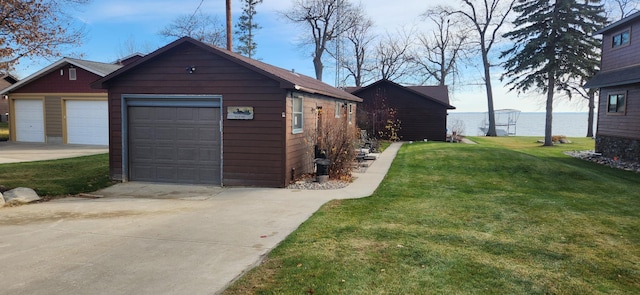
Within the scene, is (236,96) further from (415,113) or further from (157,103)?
(415,113)

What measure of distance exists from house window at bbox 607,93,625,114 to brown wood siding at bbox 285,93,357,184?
11996 mm

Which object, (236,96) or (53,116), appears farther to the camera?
(53,116)

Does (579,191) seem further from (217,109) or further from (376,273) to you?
(217,109)

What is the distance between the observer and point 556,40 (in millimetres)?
24984

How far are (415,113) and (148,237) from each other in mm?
21334

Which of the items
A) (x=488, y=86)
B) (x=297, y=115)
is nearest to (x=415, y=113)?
(x=488, y=86)

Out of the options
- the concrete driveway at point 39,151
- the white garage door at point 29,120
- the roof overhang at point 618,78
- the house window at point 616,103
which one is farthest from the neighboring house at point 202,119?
the house window at point 616,103

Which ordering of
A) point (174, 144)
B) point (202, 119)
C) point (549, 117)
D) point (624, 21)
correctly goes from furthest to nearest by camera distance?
1. point (549, 117)
2. point (624, 21)
3. point (174, 144)
4. point (202, 119)

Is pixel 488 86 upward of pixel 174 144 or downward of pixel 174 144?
upward

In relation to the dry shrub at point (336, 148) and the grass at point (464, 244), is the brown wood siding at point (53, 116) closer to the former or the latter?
the dry shrub at point (336, 148)

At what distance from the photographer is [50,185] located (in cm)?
947

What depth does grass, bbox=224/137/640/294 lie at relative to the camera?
4031 mm

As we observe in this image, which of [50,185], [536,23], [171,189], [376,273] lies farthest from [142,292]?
[536,23]

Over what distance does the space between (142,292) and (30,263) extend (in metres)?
1.76
